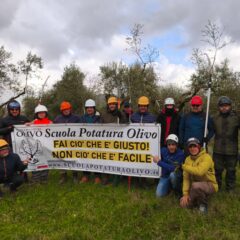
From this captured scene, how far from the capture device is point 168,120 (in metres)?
9.37

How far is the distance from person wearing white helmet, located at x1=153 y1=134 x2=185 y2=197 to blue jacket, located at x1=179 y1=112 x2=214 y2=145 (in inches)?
21.7

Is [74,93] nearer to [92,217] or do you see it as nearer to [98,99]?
[98,99]

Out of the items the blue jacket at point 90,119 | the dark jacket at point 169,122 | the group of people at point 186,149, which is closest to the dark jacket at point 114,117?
the group of people at point 186,149

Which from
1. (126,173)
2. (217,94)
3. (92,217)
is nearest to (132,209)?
(92,217)

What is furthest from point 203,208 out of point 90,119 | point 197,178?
point 90,119

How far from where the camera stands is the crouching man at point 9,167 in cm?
919

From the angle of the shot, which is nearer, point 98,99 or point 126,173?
point 126,173

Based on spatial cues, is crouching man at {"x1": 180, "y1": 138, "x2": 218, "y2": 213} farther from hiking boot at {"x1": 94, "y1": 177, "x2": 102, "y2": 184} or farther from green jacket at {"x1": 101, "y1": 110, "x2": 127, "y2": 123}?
hiking boot at {"x1": 94, "y1": 177, "x2": 102, "y2": 184}

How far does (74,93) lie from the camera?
147 feet

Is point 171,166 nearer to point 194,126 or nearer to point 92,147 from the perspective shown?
point 194,126

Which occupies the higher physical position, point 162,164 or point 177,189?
point 162,164

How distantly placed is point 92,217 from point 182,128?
315 cm

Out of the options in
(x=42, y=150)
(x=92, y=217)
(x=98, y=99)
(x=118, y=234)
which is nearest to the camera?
(x=118, y=234)

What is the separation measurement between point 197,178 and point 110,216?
78.1 inches
